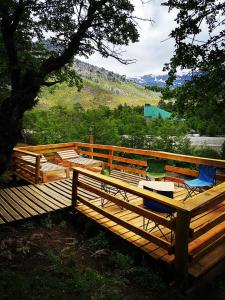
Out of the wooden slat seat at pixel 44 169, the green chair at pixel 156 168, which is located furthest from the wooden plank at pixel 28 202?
the green chair at pixel 156 168

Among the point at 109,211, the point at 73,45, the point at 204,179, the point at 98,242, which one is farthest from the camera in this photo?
the point at 204,179

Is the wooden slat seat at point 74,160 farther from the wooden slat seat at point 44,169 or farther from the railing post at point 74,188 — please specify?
the railing post at point 74,188

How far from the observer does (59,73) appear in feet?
26.0

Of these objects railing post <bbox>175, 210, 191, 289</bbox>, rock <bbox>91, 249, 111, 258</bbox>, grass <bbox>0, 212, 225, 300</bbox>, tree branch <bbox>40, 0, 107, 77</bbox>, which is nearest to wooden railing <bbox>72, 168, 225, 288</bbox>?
railing post <bbox>175, 210, 191, 289</bbox>

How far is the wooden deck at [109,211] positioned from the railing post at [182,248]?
5.7 inches

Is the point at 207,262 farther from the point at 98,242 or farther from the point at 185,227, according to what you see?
the point at 98,242

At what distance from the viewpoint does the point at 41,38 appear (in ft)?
22.3

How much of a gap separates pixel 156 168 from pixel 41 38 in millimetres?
4598

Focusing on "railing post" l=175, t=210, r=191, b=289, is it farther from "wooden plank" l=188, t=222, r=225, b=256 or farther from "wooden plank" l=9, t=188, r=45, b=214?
"wooden plank" l=9, t=188, r=45, b=214

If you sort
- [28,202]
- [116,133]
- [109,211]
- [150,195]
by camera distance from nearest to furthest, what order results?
[150,195] < [109,211] < [28,202] < [116,133]

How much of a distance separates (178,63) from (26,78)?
307cm

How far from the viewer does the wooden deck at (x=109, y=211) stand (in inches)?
144

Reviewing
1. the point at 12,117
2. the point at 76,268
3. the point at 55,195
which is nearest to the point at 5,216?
the point at 55,195

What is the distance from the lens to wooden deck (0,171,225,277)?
366 centimetres
